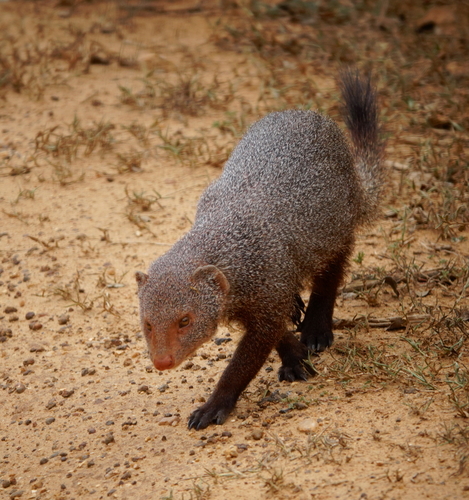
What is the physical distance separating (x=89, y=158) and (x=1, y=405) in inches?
99.2

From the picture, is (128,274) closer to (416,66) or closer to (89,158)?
(89,158)

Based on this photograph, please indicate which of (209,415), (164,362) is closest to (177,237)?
(209,415)

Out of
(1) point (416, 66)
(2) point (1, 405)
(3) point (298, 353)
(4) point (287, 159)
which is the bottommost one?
(2) point (1, 405)

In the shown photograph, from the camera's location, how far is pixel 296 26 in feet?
24.8

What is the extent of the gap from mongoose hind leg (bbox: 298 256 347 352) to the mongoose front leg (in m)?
0.66

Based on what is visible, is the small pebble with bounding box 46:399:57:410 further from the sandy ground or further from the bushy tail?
the bushy tail

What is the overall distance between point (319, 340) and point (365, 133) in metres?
1.30

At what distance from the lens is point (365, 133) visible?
14.2 ft

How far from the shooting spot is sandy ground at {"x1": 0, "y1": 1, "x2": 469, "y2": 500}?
2.91 metres

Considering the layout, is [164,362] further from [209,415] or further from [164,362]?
[209,415]

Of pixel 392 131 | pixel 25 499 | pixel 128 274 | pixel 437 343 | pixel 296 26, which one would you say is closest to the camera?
pixel 25 499

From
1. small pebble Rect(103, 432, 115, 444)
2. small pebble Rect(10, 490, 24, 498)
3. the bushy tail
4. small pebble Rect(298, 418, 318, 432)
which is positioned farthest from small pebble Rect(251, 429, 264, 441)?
the bushy tail

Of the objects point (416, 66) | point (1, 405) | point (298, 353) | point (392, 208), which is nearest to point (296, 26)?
point (416, 66)

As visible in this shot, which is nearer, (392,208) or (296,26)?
(392,208)
